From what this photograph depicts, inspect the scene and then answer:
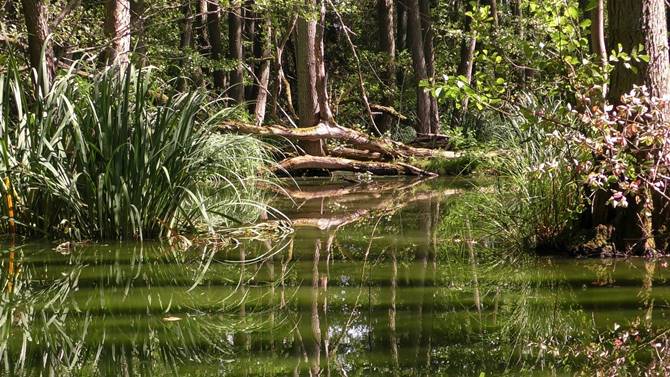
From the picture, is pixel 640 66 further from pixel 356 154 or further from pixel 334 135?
pixel 356 154

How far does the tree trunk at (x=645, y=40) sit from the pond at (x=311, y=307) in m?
1.23

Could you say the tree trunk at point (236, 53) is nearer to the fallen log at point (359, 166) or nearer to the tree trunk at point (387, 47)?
the tree trunk at point (387, 47)

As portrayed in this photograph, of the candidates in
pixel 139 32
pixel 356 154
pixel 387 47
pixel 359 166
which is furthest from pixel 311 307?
pixel 387 47

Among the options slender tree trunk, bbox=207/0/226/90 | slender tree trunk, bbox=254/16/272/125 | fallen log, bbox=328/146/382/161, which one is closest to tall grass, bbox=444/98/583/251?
fallen log, bbox=328/146/382/161

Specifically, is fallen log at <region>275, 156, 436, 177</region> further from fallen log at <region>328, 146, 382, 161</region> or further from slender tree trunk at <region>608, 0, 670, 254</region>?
slender tree trunk at <region>608, 0, 670, 254</region>

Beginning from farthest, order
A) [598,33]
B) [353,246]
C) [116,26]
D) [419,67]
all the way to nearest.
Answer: [419,67], [116,26], [353,246], [598,33]

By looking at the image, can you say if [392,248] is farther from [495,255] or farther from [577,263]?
[577,263]

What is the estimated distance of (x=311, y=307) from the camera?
5039 mm

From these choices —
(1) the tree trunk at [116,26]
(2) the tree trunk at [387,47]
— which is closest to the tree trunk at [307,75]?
(1) the tree trunk at [116,26]

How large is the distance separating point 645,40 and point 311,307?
10.1ft

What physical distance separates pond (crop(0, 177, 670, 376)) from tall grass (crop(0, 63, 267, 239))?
332 mm

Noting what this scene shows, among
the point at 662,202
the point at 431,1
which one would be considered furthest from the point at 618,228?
the point at 431,1

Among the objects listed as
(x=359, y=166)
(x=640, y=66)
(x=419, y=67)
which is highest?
(x=419, y=67)

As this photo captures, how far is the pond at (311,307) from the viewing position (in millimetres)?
3953
